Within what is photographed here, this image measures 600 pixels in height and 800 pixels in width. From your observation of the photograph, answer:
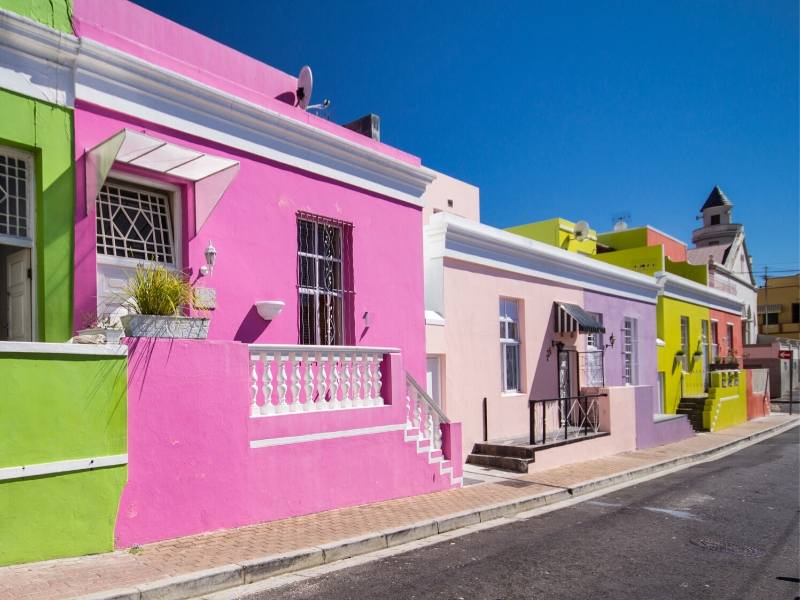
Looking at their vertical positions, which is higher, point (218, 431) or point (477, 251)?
point (477, 251)

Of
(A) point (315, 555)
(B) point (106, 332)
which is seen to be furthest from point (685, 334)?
(B) point (106, 332)

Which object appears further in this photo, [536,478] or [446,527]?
[536,478]

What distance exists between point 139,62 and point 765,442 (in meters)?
20.0

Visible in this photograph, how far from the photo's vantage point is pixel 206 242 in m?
8.13

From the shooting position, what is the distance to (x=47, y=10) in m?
6.83

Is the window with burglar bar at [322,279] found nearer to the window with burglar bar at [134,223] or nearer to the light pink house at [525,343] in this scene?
the window with burglar bar at [134,223]

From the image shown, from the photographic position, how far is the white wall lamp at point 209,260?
7973 millimetres

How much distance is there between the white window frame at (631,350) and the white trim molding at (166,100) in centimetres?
1153

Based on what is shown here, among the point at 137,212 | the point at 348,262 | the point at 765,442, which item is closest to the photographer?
the point at 137,212

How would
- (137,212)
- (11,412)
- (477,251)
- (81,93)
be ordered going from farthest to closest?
(477,251) → (137,212) → (81,93) → (11,412)

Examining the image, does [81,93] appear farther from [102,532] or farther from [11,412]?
[102,532]

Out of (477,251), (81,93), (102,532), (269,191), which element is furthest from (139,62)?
(477,251)

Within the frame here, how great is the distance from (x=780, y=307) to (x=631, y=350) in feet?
150

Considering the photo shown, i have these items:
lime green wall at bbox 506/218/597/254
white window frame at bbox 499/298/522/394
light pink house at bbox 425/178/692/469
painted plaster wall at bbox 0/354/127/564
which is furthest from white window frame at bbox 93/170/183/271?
lime green wall at bbox 506/218/597/254
